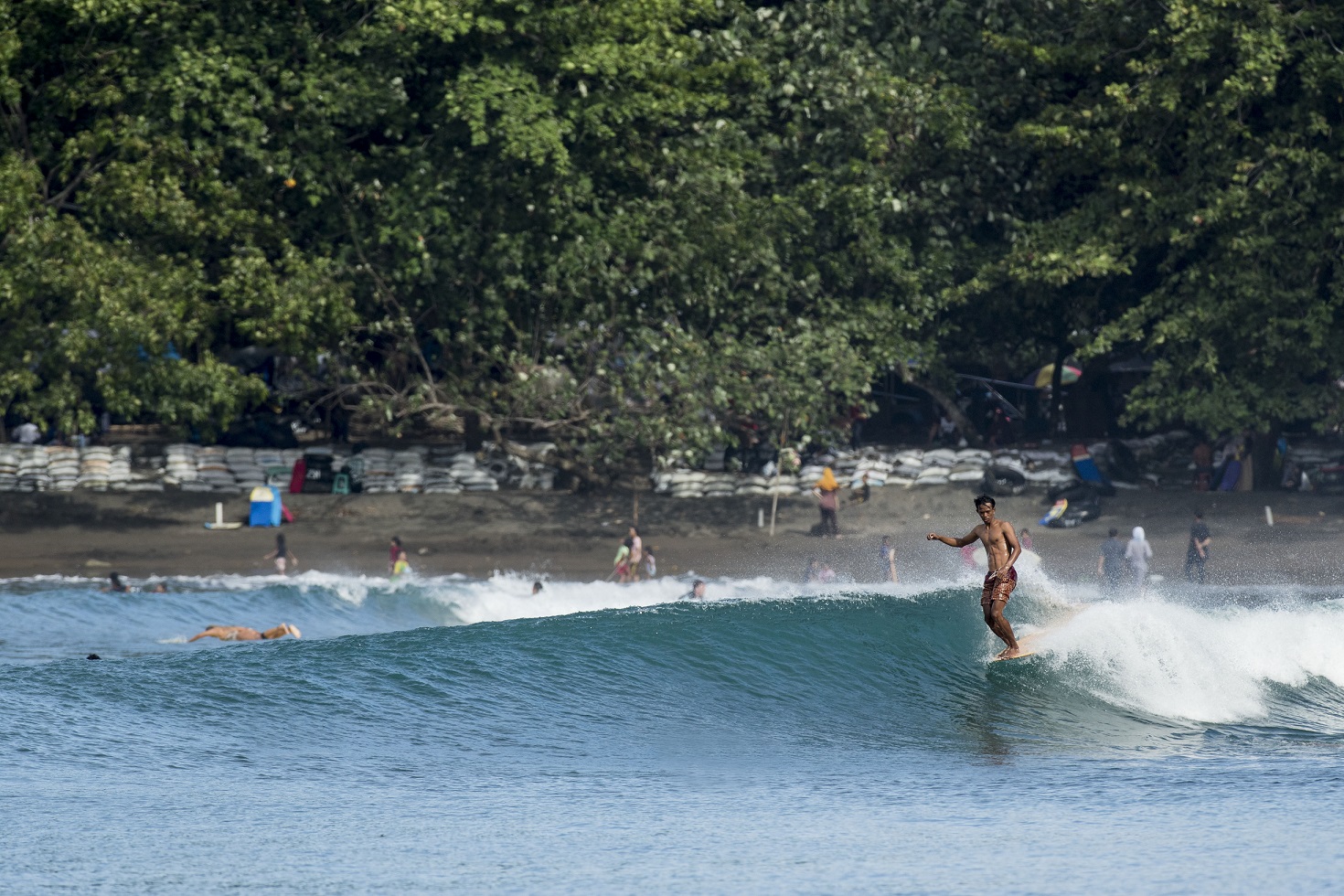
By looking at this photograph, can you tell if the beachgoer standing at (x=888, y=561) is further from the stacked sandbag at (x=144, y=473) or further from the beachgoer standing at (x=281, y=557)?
the stacked sandbag at (x=144, y=473)

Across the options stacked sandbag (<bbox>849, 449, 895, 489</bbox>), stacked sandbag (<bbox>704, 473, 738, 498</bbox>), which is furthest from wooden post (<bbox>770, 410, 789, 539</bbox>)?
stacked sandbag (<bbox>849, 449, 895, 489</bbox>)

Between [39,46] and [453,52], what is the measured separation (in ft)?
A: 24.3

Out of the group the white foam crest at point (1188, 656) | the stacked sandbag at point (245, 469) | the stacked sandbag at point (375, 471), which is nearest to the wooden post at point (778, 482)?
the stacked sandbag at point (375, 471)

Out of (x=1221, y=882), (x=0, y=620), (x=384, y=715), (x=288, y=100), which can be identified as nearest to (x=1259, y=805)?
(x=1221, y=882)

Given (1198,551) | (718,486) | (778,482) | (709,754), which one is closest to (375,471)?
(718,486)

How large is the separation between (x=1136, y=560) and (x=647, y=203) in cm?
1167

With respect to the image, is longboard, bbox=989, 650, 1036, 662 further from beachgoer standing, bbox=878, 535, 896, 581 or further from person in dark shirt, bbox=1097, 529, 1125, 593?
beachgoer standing, bbox=878, 535, 896, 581

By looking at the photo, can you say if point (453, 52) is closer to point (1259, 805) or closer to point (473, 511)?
point (473, 511)

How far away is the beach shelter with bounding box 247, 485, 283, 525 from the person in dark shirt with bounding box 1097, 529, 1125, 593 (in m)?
15.4

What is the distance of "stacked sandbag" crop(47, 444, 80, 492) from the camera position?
1380 inches

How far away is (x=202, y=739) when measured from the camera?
52.9 feet

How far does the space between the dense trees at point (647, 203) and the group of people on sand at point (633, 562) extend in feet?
11.6

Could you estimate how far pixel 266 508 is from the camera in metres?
33.7

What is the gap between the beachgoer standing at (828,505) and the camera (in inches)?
1312
